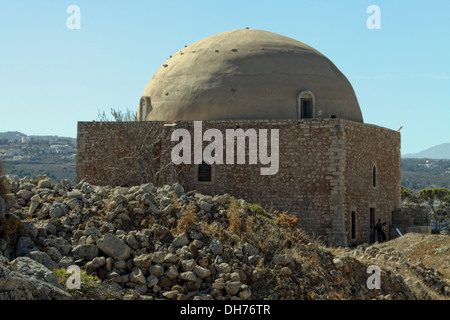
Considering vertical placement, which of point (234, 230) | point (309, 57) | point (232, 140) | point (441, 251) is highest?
point (309, 57)

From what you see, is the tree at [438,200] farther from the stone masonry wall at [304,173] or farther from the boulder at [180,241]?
the boulder at [180,241]

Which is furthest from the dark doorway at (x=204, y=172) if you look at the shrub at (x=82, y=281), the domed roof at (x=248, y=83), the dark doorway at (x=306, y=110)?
the shrub at (x=82, y=281)

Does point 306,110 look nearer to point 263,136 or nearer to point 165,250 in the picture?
point 263,136

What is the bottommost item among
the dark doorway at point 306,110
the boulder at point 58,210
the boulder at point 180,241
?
the boulder at point 180,241

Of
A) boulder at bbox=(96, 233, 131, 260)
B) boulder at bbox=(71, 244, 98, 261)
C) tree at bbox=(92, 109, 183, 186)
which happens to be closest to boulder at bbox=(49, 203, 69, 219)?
boulder at bbox=(71, 244, 98, 261)

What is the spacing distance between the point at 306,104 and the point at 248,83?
77.0 inches

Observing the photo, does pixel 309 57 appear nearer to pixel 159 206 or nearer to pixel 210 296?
pixel 159 206

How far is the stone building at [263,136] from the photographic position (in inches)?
759

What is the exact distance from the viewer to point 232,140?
1981 centimetres

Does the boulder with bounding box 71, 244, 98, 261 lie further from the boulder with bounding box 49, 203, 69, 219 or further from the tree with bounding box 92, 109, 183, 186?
the tree with bounding box 92, 109, 183, 186

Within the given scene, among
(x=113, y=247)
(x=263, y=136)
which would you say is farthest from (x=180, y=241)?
(x=263, y=136)

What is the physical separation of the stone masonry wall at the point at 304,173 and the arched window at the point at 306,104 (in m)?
1.55
